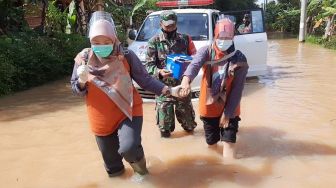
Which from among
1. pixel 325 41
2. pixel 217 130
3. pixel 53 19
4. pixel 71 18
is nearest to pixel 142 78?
pixel 217 130

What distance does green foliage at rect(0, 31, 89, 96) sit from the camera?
8828mm

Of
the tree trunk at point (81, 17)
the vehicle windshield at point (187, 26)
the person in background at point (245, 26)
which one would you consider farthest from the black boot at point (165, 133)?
the tree trunk at point (81, 17)

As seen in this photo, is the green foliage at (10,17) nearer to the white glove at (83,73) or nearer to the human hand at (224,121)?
the human hand at (224,121)

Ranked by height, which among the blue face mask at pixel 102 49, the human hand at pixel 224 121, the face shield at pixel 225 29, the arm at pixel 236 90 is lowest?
the human hand at pixel 224 121

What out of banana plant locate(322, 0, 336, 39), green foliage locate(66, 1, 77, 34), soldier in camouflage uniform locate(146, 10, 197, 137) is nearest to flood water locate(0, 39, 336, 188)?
soldier in camouflage uniform locate(146, 10, 197, 137)

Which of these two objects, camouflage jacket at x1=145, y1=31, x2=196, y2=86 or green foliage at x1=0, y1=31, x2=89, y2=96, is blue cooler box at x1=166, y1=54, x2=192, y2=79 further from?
green foliage at x1=0, y1=31, x2=89, y2=96

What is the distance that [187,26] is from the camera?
8.14 meters

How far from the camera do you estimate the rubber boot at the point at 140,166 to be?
13.5 ft

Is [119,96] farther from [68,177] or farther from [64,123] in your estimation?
[64,123]

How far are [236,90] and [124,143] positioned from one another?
1488 mm

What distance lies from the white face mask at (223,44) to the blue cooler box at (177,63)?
0.69 metres

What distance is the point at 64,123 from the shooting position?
6836 millimetres

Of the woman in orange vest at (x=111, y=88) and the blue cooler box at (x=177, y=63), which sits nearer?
the woman in orange vest at (x=111, y=88)

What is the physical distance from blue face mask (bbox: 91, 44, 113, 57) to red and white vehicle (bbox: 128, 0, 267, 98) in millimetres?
3440
